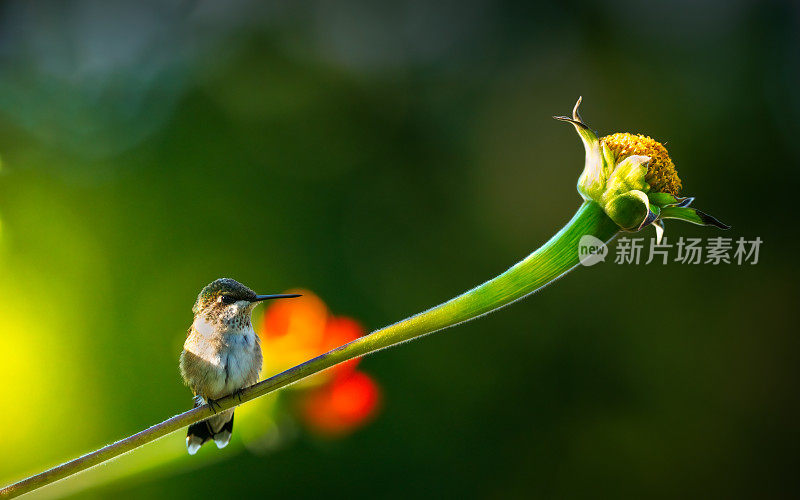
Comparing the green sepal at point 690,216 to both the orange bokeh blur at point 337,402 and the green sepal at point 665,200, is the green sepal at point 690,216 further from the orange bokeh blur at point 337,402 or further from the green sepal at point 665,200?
the orange bokeh blur at point 337,402

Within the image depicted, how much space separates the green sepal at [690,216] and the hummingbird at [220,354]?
0.60 m

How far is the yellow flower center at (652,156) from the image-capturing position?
0.92 m

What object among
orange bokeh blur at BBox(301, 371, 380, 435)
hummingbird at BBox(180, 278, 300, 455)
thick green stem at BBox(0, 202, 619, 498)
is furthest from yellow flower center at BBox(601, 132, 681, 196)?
orange bokeh blur at BBox(301, 371, 380, 435)

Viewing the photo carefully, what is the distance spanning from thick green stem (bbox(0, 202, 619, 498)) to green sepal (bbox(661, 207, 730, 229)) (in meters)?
0.15

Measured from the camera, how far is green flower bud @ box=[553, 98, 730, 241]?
89cm

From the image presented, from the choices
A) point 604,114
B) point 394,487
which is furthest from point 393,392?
point 604,114

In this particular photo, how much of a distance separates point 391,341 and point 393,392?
8.81ft

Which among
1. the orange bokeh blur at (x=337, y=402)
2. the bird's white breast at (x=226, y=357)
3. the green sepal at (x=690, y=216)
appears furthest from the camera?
the orange bokeh blur at (x=337, y=402)

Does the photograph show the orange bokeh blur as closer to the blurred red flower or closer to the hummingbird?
the blurred red flower

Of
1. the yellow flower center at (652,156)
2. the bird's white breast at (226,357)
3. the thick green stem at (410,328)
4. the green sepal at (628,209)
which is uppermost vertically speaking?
the bird's white breast at (226,357)

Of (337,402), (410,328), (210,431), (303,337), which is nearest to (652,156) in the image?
(410,328)

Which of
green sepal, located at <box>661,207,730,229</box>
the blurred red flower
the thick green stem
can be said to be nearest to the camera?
the thick green stem

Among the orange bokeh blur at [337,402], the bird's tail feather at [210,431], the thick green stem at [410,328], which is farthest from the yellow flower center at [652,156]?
the orange bokeh blur at [337,402]

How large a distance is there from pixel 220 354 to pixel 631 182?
693 millimetres
